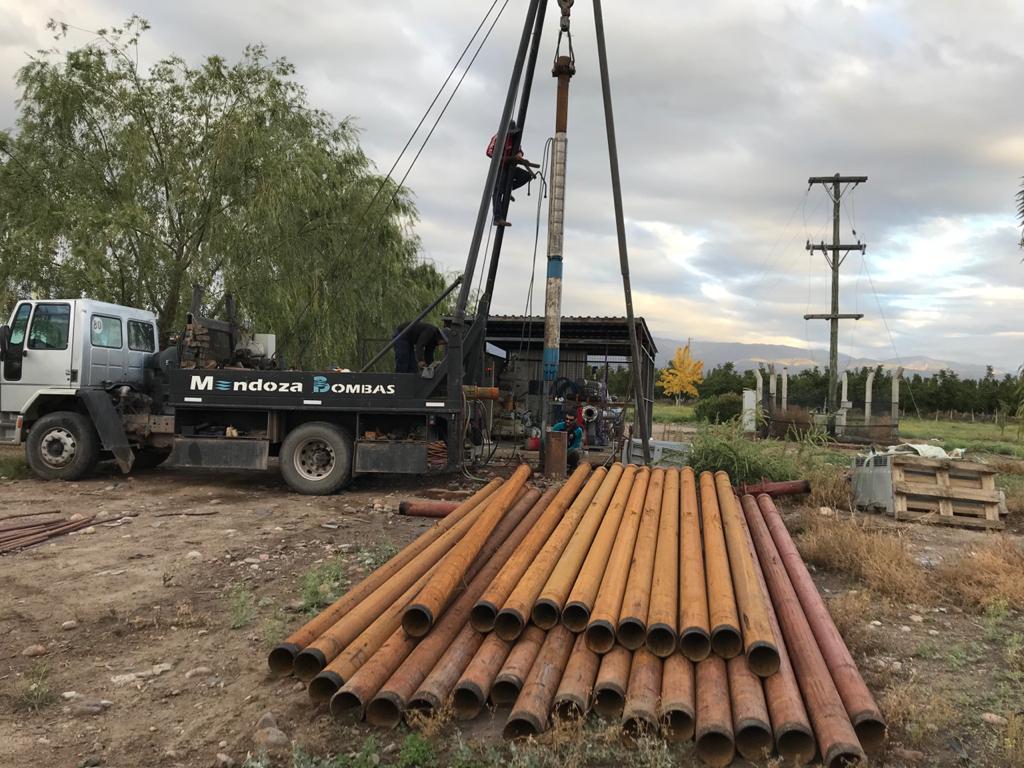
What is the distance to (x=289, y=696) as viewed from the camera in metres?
3.87

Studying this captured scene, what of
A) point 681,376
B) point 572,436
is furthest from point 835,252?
point 681,376

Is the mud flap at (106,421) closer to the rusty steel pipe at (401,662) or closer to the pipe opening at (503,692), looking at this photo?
the rusty steel pipe at (401,662)

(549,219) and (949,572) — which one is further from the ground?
(549,219)

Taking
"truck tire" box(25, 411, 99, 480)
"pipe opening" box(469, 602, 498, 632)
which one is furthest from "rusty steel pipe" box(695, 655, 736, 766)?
"truck tire" box(25, 411, 99, 480)

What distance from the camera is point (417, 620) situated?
3.99 meters

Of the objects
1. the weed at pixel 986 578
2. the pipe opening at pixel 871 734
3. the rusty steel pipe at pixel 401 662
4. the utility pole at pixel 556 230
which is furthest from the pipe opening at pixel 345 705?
the utility pole at pixel 556 230

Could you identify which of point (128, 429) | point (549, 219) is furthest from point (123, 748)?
point (549, 219)

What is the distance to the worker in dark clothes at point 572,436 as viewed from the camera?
1208cm

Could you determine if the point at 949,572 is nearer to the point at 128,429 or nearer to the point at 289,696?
the point at 289,696

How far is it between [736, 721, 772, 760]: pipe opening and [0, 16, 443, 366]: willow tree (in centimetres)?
1380

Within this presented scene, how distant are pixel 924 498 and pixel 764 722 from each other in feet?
22.4

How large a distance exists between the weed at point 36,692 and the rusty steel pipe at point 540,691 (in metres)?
2.41

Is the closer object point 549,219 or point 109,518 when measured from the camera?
point 109,518

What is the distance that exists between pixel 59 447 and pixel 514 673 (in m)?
9.47
